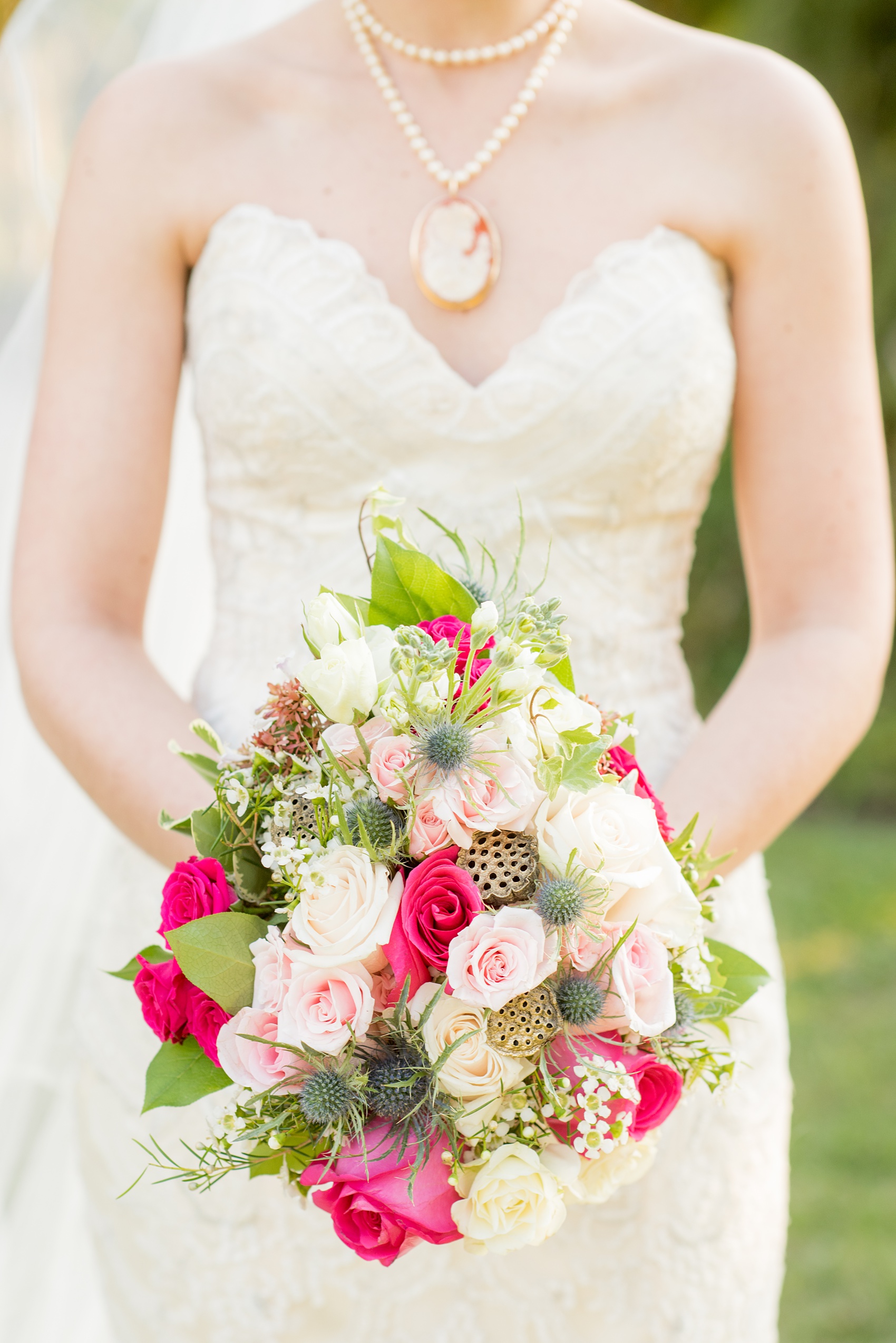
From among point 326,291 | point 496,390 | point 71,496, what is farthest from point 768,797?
point 71,496

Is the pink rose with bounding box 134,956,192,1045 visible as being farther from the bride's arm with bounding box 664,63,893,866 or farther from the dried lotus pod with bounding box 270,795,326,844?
the bride's arm with bounding box 664,63,893,866

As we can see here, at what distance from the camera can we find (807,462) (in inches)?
74.7

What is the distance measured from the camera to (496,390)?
72.7 inches

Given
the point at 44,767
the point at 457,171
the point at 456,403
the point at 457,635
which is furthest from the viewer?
the point at 44,767

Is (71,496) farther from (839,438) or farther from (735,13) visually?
(735,13)

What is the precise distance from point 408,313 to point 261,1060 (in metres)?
1.16

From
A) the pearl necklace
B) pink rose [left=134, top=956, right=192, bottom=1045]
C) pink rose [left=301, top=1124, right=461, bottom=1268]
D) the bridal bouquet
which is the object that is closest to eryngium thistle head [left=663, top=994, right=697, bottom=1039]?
the bridal bouquet

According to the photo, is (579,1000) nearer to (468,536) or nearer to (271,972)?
(271,972)

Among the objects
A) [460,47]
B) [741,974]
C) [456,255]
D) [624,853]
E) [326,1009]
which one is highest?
[460,47]

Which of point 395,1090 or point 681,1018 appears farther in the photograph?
point 681,1018

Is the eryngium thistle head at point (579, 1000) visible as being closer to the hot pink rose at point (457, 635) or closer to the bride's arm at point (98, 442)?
the hot pink rose at point (457, 635)

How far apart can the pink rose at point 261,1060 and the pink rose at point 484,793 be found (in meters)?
0.24

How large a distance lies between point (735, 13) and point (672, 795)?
250 inches

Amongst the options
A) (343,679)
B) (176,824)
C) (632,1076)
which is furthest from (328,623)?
(632,1076)
